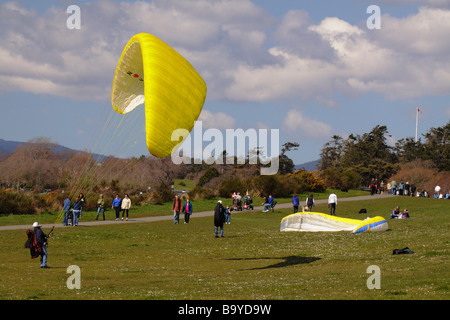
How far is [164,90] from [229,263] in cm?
632

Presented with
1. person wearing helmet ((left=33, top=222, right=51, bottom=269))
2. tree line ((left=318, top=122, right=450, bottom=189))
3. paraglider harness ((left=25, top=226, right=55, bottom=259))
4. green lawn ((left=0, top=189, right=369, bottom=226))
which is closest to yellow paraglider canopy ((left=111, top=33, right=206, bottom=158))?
person wearing helmet ((left=33, top=222, right=51, bottom=269))

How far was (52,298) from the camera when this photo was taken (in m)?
10.6

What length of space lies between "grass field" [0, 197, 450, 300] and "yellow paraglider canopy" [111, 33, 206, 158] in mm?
3489

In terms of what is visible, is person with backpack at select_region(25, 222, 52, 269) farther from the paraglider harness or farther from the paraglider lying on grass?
the paraglider lying on grass

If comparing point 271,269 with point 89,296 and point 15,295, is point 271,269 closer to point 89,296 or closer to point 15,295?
point 89,296

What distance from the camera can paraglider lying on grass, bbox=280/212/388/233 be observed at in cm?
2292

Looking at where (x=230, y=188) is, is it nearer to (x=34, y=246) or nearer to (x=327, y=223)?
(x=327, y=223)

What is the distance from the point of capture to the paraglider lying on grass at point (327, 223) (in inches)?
902

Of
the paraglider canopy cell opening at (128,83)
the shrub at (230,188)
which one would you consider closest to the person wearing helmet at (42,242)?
the paraglider canopy cell opening at (128,83)

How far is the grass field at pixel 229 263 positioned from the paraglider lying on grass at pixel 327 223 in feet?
2.56

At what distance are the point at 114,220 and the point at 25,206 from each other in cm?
728

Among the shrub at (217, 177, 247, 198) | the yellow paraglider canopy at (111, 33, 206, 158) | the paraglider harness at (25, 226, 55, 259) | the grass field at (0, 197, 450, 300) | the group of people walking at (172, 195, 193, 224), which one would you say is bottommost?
the grass field at (0, 197, 450, 300)

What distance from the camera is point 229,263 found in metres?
16.4

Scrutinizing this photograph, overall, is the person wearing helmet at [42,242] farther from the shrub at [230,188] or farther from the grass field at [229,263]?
the shrub at [230,188]
